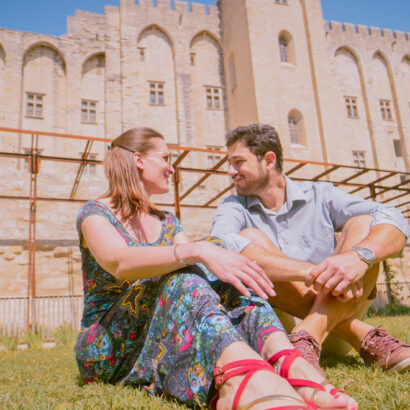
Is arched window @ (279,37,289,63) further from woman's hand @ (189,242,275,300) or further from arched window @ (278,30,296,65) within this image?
woman's hand @ (189,242,275,300)

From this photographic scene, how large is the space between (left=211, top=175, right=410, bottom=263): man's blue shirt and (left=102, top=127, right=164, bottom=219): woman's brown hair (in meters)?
0.78

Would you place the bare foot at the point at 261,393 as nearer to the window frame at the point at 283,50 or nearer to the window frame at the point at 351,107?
the window frame at the point at 283,50

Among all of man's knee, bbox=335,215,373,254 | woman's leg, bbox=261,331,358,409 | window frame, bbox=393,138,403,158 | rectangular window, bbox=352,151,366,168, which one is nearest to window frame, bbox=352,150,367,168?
rectangular window, bbox=352,151,366,168

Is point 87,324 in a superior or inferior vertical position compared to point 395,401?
superior

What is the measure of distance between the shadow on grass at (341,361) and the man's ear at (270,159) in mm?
1621

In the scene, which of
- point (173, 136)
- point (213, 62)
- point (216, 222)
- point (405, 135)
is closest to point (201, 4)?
point (213, 62)

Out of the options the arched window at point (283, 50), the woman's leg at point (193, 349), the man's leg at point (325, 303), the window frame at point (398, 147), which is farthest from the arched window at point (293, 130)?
the woman's leg at point (193, 349)

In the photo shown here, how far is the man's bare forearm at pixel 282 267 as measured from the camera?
2.31m

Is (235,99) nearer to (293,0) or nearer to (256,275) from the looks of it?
(293,0)

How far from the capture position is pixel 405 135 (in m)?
22.2

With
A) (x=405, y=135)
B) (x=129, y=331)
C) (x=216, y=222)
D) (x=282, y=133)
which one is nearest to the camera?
(x=129, y=331)

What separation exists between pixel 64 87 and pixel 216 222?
60.4 ft

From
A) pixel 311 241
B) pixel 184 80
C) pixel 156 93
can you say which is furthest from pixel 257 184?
pixel 184 80

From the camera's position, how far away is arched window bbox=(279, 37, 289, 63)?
19.2 m
